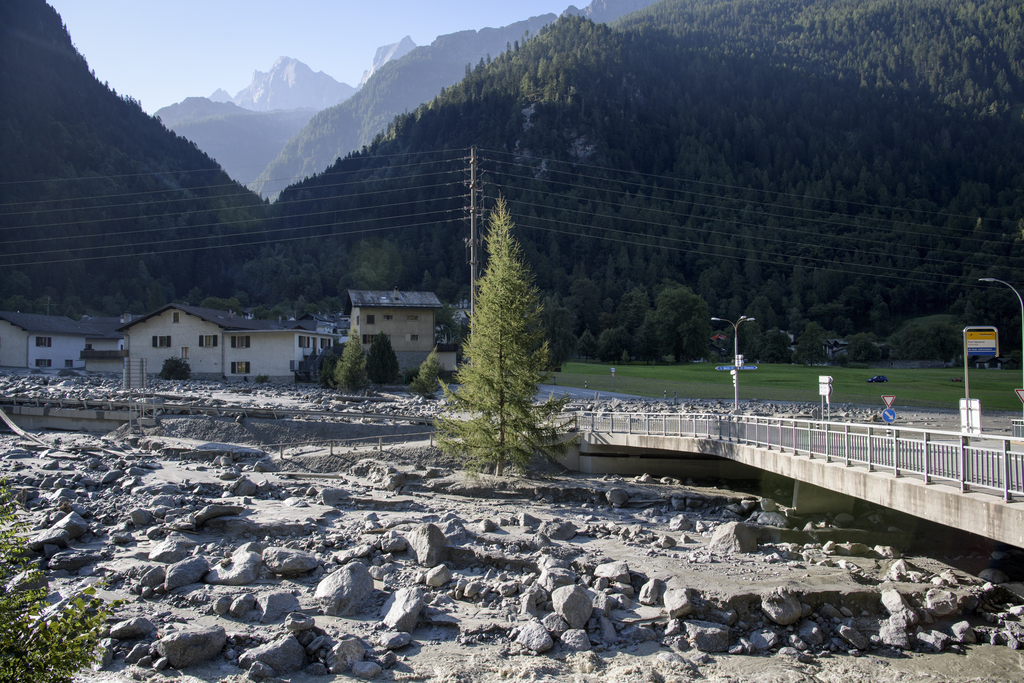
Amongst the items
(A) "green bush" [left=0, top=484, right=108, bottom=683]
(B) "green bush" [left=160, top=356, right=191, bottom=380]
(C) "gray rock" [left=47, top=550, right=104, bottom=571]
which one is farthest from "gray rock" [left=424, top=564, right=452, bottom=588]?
(B) "green bush" [left=160, top=356, right=191, bottom=380]

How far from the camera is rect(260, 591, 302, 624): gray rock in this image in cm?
1109

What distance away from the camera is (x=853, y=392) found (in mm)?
64312

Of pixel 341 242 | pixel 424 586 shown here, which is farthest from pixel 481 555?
pixel 341 242

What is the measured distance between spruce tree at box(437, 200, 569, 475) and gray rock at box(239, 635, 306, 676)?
1518 cm

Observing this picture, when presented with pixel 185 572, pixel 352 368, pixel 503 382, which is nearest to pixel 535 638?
pixel 185 572

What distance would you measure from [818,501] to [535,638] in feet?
50.6

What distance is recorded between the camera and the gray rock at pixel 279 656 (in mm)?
9422

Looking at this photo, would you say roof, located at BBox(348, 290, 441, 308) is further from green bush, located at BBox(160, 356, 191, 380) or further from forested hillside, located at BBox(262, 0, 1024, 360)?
forested hillside, located at BBox(262, 0, 1024, 360)

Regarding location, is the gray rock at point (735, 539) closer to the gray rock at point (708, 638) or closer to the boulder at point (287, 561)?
the gray rock at point (708, 638)

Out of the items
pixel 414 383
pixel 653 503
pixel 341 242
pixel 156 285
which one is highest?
pixel 341 242

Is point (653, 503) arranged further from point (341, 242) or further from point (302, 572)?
point (341, 242)

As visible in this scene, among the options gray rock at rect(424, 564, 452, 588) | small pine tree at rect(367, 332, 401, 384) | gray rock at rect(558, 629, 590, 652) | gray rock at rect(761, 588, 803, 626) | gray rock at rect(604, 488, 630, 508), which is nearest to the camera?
gray rock at rect(558, 629, 590, 652)

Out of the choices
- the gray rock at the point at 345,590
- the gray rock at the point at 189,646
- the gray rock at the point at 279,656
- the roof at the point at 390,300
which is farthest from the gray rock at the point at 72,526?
the roof at the point at 390,300

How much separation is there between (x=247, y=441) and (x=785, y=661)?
32.1 meters
